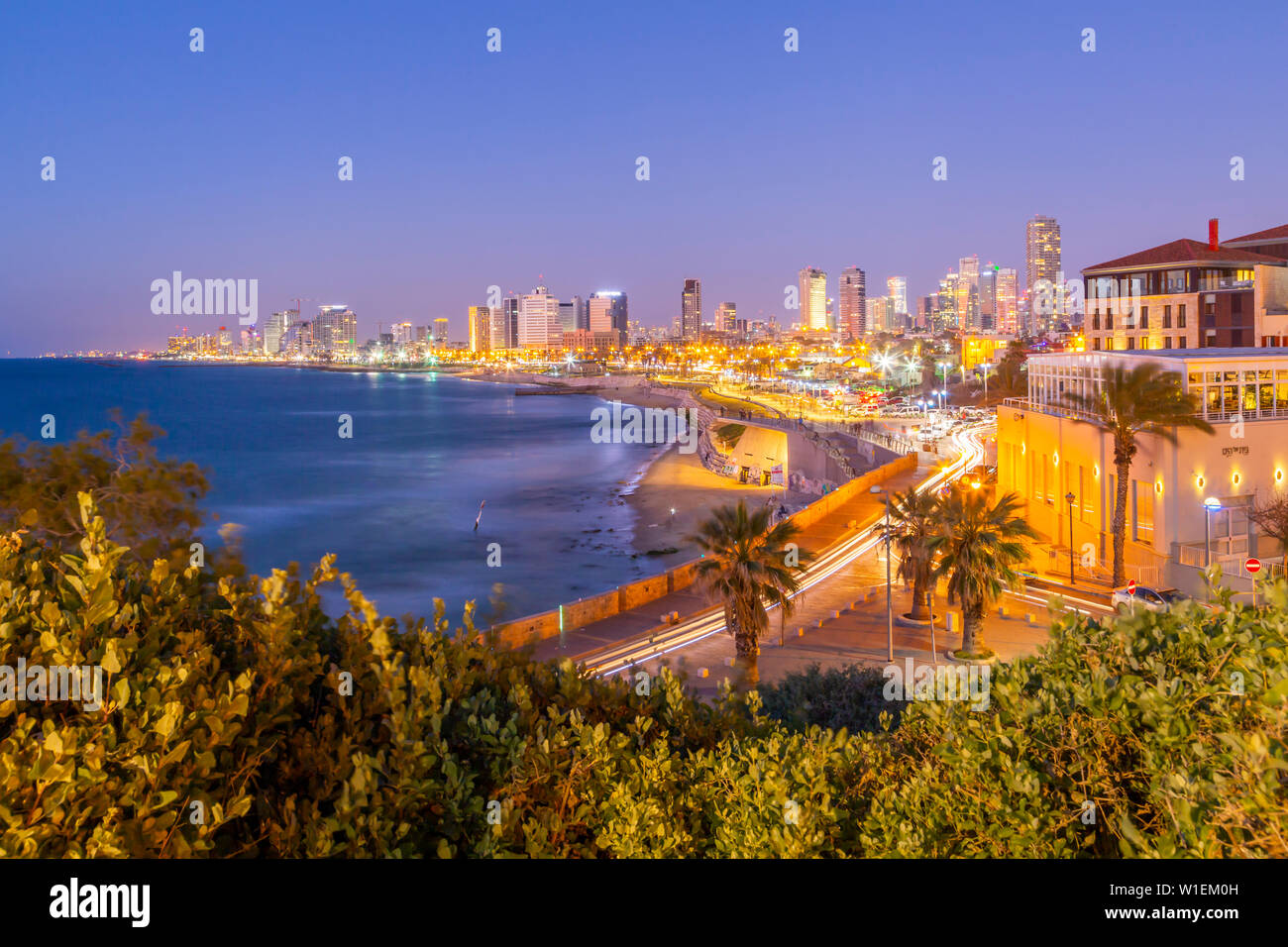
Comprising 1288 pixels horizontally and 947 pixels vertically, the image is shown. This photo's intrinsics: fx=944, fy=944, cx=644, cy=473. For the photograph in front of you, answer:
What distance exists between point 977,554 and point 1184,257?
37.5 metres

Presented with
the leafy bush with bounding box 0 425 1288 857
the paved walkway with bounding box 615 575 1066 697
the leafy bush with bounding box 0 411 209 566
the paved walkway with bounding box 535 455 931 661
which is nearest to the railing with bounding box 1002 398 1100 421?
the paved walkway with bounding box 535 455 931 661

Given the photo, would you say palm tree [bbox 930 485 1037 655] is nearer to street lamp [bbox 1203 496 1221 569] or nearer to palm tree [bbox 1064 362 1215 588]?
palm tree [bbox 1064 362 1215 588]

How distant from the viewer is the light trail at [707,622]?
20.9 meters

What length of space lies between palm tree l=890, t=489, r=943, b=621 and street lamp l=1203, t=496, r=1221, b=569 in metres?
7.62

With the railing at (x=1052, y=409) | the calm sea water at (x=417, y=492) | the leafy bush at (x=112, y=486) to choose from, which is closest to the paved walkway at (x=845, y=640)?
the calm sea water at (x=417, y=492)

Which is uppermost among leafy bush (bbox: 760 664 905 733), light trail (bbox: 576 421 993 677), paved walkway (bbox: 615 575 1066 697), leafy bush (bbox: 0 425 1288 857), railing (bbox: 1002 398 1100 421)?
railing (bbox: 1002 398 1100 421)

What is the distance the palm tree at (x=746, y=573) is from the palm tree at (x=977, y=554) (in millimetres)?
3696

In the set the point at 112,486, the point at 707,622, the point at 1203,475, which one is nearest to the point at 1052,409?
the point at 1203,475

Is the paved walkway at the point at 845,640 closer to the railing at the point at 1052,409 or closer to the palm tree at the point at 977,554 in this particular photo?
the palm tree at the point at 977,554

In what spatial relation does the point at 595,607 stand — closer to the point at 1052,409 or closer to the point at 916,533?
the point at 916,533

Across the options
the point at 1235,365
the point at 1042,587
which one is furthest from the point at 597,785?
the point at 1235,365

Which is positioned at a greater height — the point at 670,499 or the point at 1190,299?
the point at 1190,299

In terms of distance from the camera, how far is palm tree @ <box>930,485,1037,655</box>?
20.5m

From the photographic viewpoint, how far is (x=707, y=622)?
24281mm
